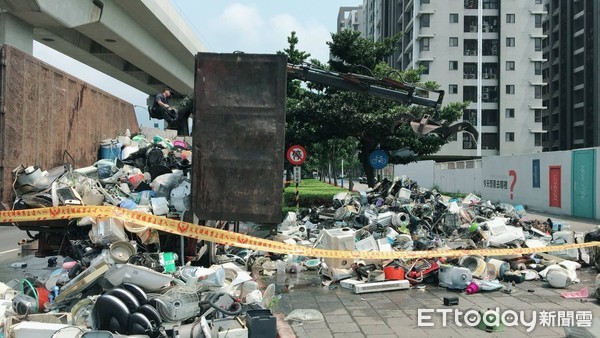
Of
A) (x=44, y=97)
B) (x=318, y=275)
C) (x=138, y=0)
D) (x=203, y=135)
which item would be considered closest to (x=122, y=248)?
(x=203, y=135)

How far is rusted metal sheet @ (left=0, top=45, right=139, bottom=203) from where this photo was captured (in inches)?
221

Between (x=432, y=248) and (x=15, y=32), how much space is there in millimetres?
15478

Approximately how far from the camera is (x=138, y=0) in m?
19.5

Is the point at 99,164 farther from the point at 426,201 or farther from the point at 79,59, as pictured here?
the point at 79,59

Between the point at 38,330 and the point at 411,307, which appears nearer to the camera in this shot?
the point at 38,330

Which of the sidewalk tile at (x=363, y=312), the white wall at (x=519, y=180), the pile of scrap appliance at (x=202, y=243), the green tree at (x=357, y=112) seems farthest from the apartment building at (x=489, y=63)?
the sidewalk tile at (x=363, y=312)

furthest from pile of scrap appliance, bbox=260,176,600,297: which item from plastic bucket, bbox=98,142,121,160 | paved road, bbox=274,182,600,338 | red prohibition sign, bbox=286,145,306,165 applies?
red prohibition sign, bbox=286,145,306,165

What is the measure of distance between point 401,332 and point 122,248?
3427 mm

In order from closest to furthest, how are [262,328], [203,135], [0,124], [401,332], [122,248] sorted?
[262,328], [401,332], [0,124], [122,248], [203,135]

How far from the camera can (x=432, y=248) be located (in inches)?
334

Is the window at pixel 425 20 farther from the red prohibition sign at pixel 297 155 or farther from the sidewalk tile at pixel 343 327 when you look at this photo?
the sidewalk tile at pixel 343 327

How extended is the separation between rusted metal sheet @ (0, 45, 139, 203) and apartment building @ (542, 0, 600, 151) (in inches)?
2327

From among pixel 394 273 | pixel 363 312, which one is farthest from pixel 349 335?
pixel 394 273

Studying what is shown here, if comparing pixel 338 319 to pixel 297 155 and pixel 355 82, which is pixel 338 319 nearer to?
pixel 355 82
